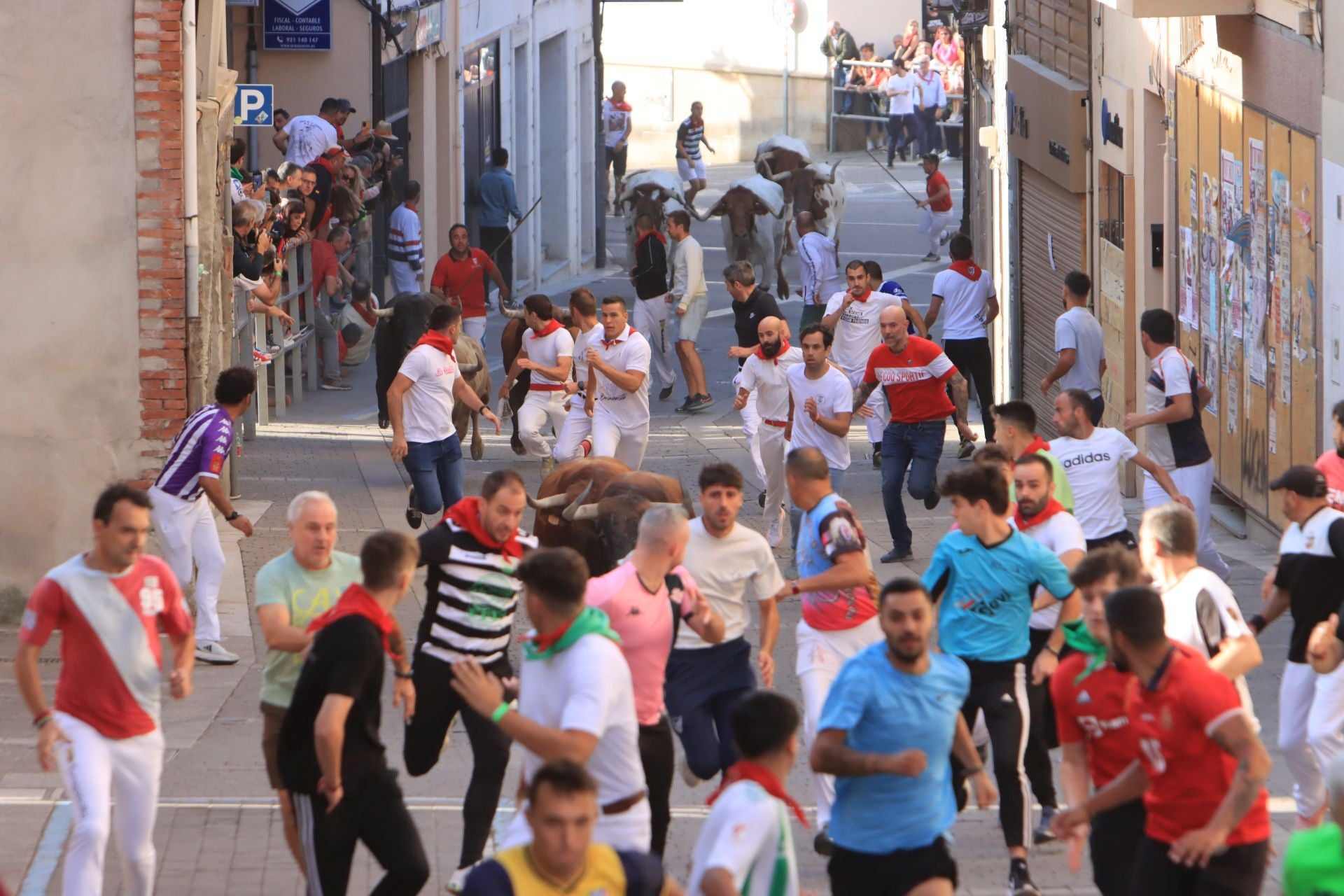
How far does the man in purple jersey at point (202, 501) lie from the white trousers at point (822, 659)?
360cm

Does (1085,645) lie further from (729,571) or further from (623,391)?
(623,391)

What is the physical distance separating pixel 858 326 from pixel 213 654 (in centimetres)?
736

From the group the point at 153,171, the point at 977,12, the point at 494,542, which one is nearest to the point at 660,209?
the point at 977,12

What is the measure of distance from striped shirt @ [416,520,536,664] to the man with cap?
2966 millimetres

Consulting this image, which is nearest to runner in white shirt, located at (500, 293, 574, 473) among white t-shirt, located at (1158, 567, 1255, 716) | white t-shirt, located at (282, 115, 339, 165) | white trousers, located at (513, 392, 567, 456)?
white trousers, located at (513, 392, 567, 456)

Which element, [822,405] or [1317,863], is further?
[822,405]

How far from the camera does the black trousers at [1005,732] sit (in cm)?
784

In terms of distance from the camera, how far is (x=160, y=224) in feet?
40.9

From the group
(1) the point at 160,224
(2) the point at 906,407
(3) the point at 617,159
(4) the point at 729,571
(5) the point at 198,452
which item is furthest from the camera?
(3) the point at 617,159

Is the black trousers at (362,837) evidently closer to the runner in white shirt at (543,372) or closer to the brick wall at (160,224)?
the brick wall at (160,224)

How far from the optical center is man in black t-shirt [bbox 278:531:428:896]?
6594 millimetres

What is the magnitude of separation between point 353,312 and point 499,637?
14552mm

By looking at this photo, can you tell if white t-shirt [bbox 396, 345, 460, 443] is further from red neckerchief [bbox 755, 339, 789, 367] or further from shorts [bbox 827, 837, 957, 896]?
shorts [bbox 827, 837, 957, 896]

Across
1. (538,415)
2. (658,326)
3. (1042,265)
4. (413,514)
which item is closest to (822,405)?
(413,514)
